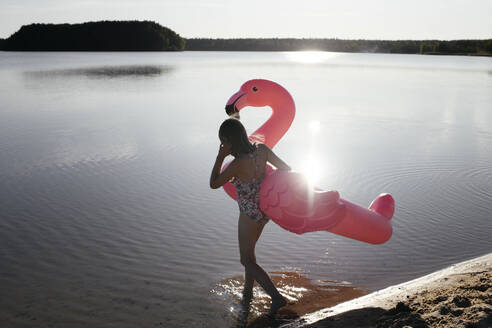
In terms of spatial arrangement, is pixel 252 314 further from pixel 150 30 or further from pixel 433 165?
pixel 150 30

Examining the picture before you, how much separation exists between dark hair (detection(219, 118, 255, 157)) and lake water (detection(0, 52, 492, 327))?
5.46 feet

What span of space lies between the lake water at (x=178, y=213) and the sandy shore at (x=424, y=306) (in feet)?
2.07

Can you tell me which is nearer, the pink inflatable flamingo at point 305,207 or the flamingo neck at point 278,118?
the pink inflatable flamingo at point 305,207

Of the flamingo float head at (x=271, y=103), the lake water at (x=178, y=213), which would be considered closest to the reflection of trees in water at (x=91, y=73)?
the lake water at (x=178, y=213)

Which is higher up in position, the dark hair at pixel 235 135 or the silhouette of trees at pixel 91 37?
the silhouette of trees at pixel 91 37

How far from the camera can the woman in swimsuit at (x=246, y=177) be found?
3.79 m

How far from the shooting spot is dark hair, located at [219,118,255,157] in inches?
148

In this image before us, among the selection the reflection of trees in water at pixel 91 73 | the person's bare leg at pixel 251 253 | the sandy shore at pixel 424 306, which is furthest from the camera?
the reflection of trees in water at pixel 91 73

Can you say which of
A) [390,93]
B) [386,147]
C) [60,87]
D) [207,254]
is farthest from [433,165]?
[60,87]

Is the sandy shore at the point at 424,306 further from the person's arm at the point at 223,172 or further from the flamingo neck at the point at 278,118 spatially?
the flamingo neck at the point at 278,118

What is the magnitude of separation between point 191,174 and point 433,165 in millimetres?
5235

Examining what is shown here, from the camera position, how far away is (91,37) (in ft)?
389

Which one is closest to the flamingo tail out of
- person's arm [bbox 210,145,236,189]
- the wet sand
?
the wet sand

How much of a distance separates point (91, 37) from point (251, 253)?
12652cm
